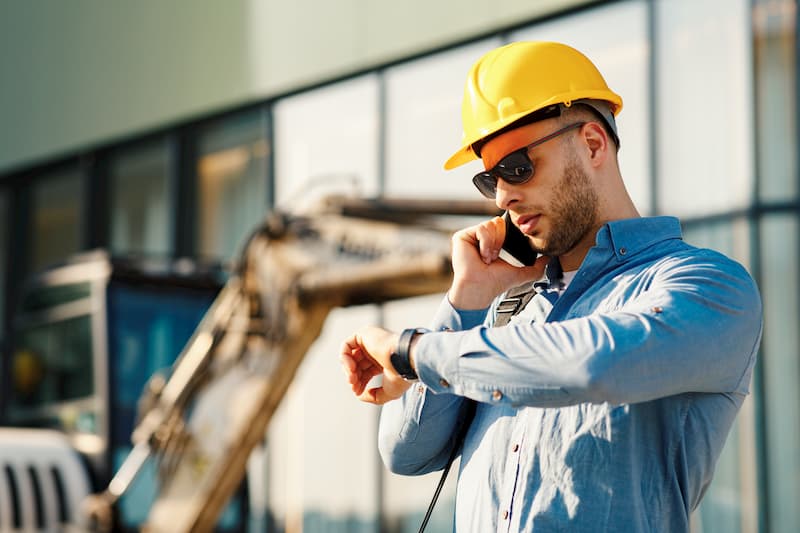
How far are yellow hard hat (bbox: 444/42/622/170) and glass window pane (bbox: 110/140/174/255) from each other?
11.6 meters

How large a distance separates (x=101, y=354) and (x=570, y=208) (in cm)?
636

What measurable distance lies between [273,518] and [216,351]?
4.51 meters

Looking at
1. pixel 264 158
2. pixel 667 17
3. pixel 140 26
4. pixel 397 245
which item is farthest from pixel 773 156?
pixel 140 26

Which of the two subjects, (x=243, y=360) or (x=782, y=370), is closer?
(x=243, y=360)

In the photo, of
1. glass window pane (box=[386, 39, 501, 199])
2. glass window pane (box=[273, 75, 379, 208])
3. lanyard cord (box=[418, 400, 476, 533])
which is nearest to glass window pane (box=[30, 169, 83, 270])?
glass window pane (box=[273, 75, 379, 208])

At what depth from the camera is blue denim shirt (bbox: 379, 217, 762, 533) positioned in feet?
5.62

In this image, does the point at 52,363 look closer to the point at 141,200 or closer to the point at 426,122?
the point at 426,122

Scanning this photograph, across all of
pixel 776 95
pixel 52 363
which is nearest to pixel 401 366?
pixel 52 363

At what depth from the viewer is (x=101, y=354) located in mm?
7977

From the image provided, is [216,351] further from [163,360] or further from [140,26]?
[140,26]

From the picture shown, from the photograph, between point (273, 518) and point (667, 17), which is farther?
point (273, 518)

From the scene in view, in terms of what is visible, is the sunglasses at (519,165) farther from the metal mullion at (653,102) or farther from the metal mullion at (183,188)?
the metal mullion at (183,188)

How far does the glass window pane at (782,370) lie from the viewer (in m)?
8.24

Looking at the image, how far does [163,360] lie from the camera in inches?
326
